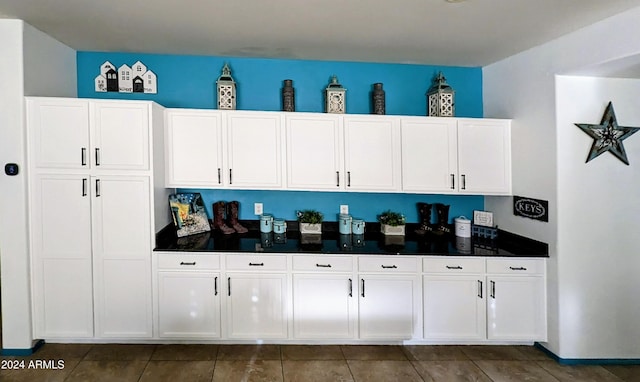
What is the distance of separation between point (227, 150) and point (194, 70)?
925 mm

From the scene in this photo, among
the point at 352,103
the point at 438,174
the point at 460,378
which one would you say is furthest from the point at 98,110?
the point at 460,378

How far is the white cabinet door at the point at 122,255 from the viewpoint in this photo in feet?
9.73

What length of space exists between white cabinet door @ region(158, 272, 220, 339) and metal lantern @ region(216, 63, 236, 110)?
1.47 m

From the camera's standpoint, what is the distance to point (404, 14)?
102 inches

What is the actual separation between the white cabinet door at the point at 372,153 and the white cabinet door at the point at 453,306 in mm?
934

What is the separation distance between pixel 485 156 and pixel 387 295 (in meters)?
1.55

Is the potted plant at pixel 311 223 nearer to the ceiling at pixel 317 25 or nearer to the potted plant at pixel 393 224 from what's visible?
the potted plant at pixel 393 224

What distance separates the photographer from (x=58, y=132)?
2896 mm

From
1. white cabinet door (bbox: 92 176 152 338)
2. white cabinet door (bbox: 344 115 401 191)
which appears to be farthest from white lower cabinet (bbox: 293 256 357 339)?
white cabinet door (bbox: 92 176 152 338)

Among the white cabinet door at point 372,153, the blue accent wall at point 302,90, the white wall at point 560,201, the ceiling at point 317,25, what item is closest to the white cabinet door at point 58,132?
the ceiling at point 317,25

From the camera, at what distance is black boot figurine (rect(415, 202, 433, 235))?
3754 millimetres

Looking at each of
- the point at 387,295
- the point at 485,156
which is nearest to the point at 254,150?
the point at 387,295

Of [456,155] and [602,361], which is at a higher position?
[456,155]

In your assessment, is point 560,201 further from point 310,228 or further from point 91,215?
point 91,215
